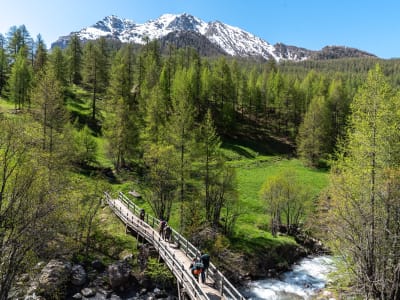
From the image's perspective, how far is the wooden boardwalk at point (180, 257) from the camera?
17.0 meters

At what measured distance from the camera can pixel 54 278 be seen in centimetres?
2170

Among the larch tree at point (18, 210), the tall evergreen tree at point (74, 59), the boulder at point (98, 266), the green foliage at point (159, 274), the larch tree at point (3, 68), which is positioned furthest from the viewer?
the tall evergreen tree at point (74, 59)

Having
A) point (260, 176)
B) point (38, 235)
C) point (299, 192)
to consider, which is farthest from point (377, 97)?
point (260, 176)

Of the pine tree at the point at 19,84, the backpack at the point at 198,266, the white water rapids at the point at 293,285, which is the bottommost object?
the white water rapids at the point at 293,285

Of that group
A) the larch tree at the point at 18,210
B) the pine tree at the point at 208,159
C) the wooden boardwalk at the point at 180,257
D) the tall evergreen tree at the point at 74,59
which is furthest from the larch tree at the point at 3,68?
the larch tree at the point at 18,210

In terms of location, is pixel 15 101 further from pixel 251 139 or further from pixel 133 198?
pixel 251 139

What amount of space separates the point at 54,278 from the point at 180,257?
8.76 meters

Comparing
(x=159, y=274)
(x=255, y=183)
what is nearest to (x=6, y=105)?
(x=255, y=183)

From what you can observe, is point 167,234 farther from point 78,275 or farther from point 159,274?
point 78,275

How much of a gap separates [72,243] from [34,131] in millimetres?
10298

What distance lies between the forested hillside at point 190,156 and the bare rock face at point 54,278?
3.66ft

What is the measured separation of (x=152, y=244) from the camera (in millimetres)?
26359

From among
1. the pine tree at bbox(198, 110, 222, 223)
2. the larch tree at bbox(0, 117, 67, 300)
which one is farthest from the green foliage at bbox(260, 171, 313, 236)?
the larch tree at bbox(0, 117, 67, 300)

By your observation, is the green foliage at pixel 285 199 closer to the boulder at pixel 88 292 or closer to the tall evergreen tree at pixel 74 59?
the boulder at pixel 88 292
